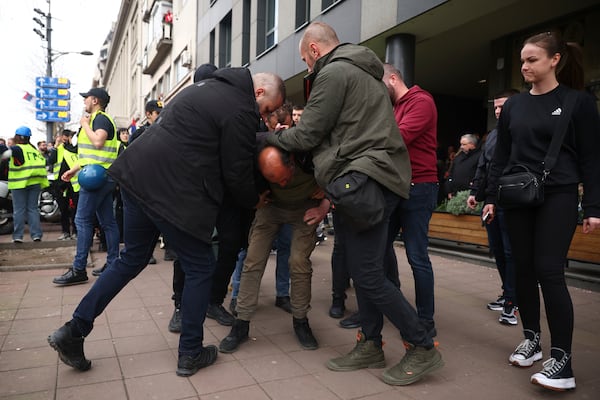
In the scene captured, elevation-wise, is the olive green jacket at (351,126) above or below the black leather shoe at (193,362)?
above

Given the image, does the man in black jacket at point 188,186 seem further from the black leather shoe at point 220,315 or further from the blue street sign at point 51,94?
the blue street sign at point 51,94

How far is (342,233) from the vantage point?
2.77m

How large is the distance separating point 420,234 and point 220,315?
1.68 m

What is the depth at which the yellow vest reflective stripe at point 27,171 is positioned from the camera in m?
7.61

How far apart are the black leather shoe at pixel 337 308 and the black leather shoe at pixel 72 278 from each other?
271cm

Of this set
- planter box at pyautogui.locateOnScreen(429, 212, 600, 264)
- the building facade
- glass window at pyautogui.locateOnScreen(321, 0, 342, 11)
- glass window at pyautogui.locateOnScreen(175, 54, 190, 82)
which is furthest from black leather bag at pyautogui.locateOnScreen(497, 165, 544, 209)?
glass window at pyautogui.locateOnScreen(175, 54, 190, 82)

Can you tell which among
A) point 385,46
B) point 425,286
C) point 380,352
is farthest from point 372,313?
point 385,46

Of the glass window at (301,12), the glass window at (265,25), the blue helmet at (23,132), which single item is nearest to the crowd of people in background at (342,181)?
the blue helmet at (23,132)

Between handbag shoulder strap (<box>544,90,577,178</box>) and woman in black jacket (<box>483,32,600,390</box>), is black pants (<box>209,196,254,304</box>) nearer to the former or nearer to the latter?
woman in black jacket (<box>483,32,600,390</box>)

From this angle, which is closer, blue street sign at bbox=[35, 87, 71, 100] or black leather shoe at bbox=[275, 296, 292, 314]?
black leather shoe at bbox=[275, 296, 292, 314]

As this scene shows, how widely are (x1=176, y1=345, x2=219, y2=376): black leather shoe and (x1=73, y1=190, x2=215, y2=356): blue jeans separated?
1.3 inches

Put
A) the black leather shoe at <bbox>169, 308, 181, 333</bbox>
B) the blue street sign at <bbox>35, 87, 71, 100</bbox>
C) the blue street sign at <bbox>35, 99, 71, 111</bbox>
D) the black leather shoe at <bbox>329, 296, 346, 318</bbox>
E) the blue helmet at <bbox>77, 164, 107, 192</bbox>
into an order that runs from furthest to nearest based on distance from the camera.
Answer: the blue street sign at <bbox>35, 87, 71, 100</bbox>, the blue street sign at <bbox>35, 99, 71, 111</bbox>, the blue helmet at <bbox>77, 164, 107, 192</bbox>, the black leather shoe at <bbox>329, 296, 346, 318</bbox>, the black leather shoe at <bbox>169, 308, 181, 333</bbox>

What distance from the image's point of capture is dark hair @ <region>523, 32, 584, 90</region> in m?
2.74

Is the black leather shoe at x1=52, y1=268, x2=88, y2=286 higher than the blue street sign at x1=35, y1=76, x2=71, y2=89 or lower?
lower
